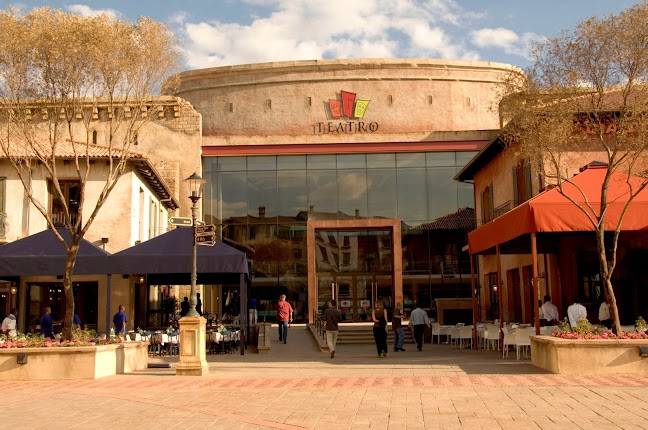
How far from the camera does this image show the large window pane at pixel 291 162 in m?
40.3

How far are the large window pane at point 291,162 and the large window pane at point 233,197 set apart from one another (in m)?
2.07

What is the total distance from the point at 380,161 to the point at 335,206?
3.47m

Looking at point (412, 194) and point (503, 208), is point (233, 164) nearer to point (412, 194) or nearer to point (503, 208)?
point (412, 194)

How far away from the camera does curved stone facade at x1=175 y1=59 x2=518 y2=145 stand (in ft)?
147

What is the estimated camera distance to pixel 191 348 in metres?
15.0

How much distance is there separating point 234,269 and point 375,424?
436 inches

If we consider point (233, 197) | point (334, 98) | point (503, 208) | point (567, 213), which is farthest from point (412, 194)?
point (567, 213)

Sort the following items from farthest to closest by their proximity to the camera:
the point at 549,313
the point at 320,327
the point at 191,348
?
the point at 320,327 → the point at 549,313 → the point at 191,348

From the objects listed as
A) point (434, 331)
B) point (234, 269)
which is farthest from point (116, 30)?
point (434, 331)

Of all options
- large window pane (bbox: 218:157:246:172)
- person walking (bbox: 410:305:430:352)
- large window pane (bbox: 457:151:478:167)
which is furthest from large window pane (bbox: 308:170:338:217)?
person walking (bbox: 410:305:430:352)

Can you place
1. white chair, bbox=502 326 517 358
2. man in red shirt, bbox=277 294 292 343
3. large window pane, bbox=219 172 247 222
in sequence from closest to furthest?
1. white chair, bbox=502 326 517 358
2. man in red shirt, bbox=277 294 292 343
3. large window pane, bbox=219 172 247 222

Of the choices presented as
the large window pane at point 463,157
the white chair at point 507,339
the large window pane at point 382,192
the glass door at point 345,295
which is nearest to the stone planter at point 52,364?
the white chair at point 507,339

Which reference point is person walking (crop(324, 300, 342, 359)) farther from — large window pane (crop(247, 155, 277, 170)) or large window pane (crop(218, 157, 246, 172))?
large window pane (crop(218, 157, 246, 172))

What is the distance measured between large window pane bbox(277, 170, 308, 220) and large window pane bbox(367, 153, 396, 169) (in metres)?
3.69
